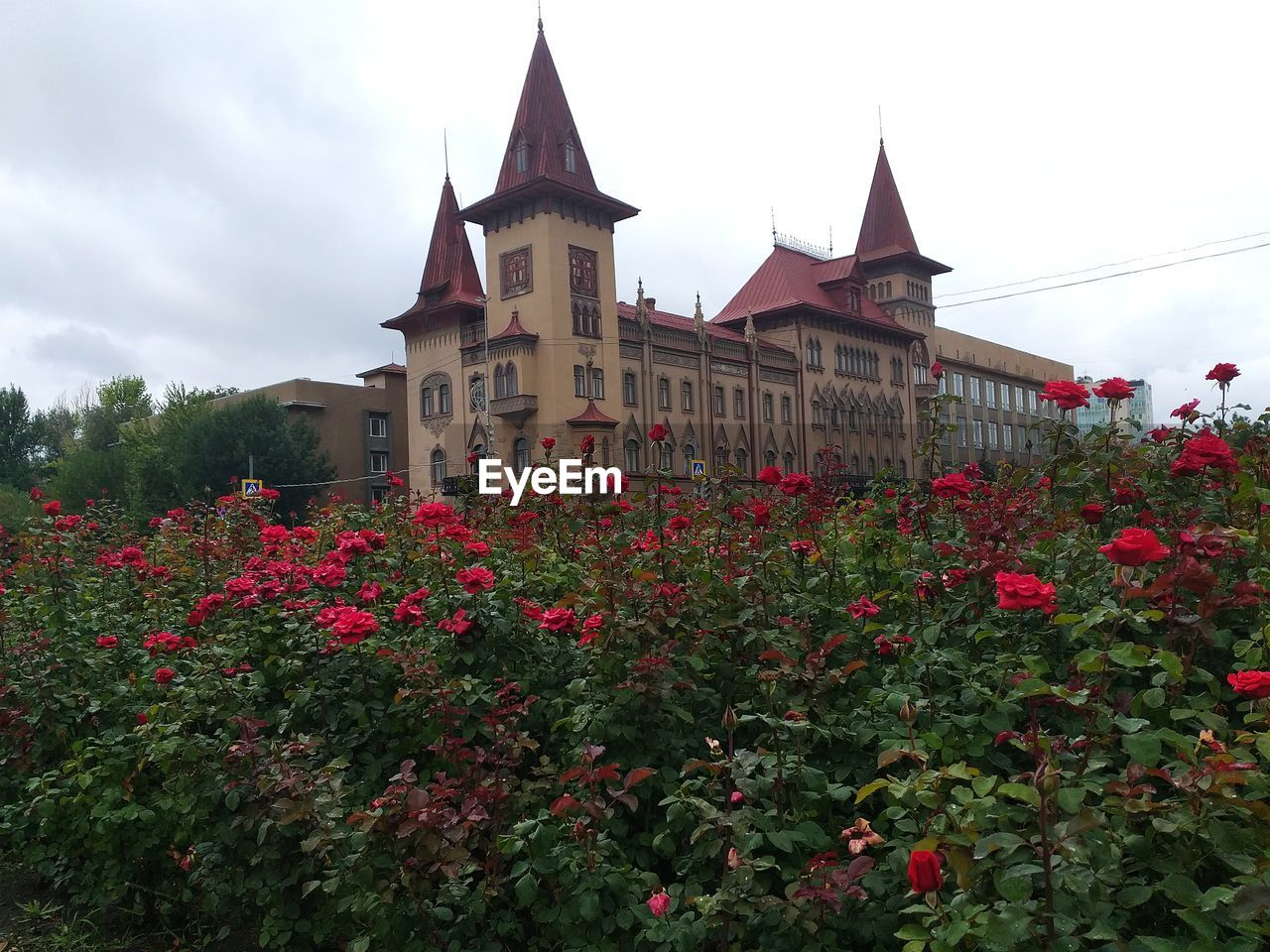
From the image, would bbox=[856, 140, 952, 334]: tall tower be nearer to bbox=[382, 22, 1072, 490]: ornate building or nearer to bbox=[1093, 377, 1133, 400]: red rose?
bbox=[382, 22, 1072, 490]: ornate building

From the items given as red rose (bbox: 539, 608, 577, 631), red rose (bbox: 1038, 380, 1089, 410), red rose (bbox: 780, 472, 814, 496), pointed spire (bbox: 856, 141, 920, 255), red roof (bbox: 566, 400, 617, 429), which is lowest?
red rose (bbox: 539, 608, 577, 631)

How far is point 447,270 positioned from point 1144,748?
4521 cm

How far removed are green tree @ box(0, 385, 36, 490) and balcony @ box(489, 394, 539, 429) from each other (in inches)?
1730

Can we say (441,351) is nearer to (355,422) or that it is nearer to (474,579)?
(355,422)

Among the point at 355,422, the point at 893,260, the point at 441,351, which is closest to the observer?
the point at 441,351

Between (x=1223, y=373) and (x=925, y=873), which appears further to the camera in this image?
(x=1223, y=373)

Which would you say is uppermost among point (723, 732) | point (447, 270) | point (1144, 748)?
point (447, 270)

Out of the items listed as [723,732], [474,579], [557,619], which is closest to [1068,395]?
[723,732]

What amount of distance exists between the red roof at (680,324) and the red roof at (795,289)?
273cm

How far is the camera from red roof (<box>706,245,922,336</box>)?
2085 inches

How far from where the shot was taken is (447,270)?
149 feet

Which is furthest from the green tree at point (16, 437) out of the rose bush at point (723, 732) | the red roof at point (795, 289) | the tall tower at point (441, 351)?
the rose bush at point (723, 732)

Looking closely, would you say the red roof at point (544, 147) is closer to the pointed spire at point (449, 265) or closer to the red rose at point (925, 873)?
the pointed spire at point (449, 265)

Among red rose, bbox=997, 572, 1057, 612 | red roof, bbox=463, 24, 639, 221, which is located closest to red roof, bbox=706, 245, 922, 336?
red roof, bbox=463, 24, 639, 221
